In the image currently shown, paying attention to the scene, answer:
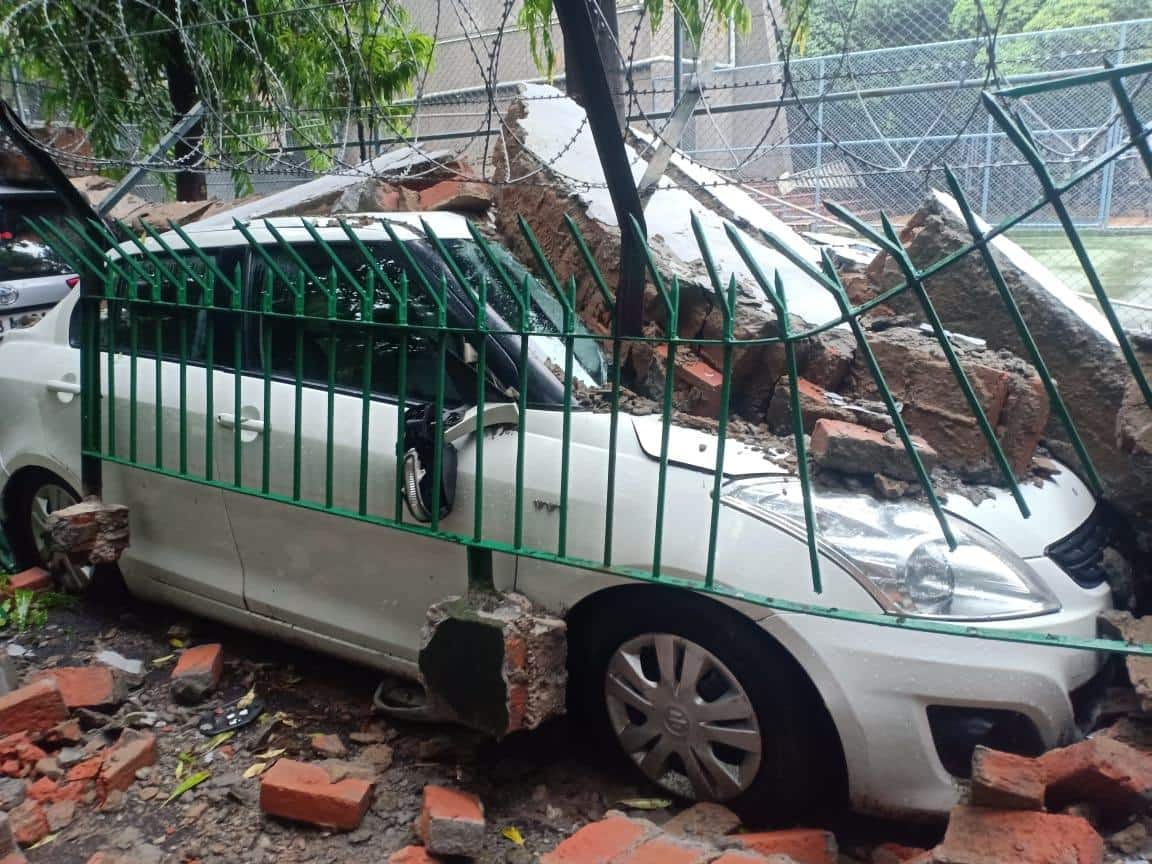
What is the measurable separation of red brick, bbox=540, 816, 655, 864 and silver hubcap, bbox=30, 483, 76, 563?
2.91 metres

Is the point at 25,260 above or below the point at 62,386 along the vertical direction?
above

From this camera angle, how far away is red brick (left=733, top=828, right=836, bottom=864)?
2445 millimetres

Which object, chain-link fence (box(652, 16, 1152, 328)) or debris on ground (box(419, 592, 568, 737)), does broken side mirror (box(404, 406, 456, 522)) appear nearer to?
debris on ground (box(419, 592, 568, 737))

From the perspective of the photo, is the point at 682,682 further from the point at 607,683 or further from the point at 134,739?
the point at 134,739

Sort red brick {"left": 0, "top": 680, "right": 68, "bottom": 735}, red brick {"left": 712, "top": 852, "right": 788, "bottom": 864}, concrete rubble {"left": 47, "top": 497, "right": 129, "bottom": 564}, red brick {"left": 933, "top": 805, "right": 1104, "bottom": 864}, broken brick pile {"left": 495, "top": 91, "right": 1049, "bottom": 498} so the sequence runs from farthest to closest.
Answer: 1. concrete rubble {"left": 47, "top": 497, "right": 129, "bottom": 564}
2. red brick {"left": 0, "top": 680, "right": 68, "bottom": 735}
3. broken brick pile {"left": 495, "top": 91, "right": 1049, "bottom": 498}
4. red brick {"left": 712, "top": 852, "right": 788, "bottom": 864}
5. red brick {"left": 933, "top": 805, "right": 1104, "bottom": 864}

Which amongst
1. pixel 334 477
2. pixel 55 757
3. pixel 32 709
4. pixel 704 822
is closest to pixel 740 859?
pixel 704 822

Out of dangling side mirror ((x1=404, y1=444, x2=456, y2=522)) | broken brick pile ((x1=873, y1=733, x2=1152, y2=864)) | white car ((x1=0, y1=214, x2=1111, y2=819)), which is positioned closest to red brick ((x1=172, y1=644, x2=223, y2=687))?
white car ((x1=0, y1=214, x2=1111, y2=819))

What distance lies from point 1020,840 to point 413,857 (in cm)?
150

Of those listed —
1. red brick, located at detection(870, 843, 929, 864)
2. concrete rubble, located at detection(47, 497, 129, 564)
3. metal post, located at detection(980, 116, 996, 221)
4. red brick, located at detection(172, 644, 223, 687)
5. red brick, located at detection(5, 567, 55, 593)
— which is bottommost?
red brick, located at detection(870, 843, 929, 864)

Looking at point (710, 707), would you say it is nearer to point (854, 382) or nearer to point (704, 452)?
point (704, 452)

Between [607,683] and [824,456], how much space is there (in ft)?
2.95

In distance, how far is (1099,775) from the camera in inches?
86.6

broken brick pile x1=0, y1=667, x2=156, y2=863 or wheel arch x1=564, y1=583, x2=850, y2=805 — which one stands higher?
wheel arch x1=564, y1=583, x2=850, y2=805

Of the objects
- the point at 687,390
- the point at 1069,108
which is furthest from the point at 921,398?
the point at 1069,108
